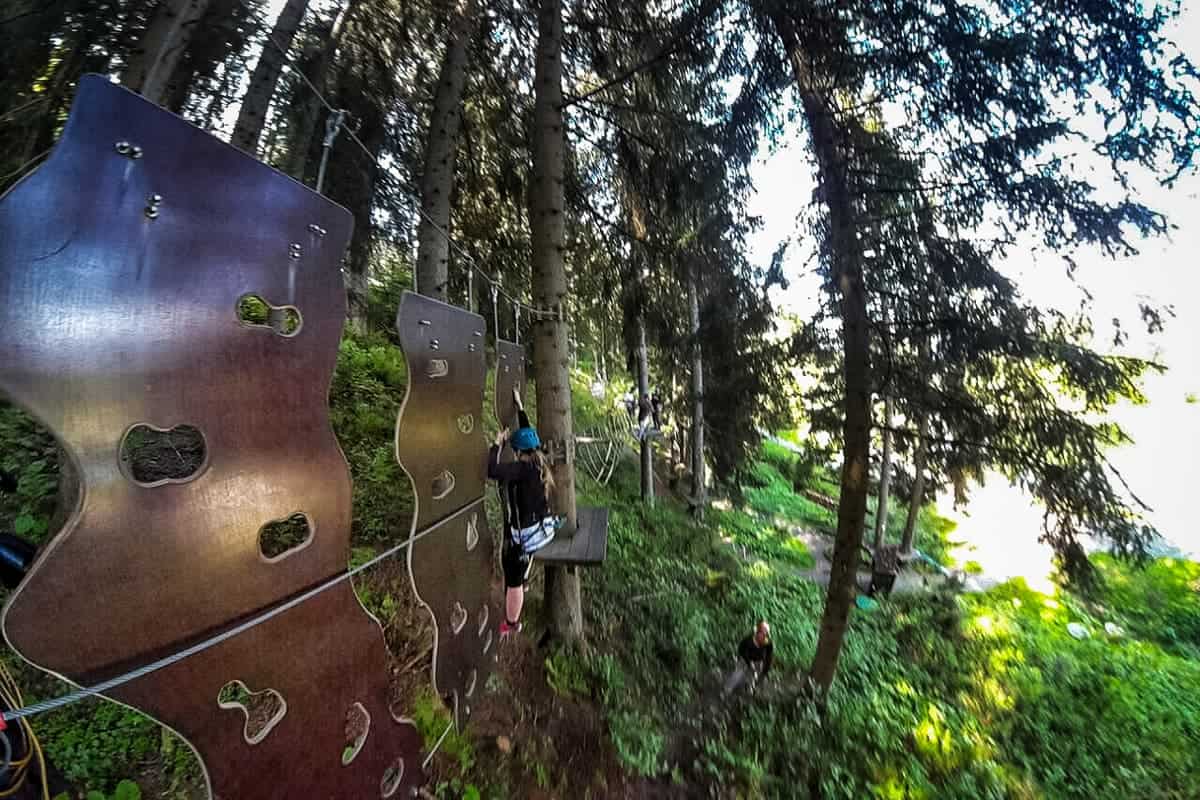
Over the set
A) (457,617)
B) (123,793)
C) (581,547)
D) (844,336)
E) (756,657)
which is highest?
(844,336)

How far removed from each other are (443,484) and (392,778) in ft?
3.44

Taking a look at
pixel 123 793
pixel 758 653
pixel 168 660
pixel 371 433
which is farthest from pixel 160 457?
pixel 758 653

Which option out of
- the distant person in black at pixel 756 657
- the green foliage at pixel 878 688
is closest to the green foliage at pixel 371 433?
the green foliage at pixel 878 688

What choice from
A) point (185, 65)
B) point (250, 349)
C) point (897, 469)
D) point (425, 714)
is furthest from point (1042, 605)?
point (185, 65)

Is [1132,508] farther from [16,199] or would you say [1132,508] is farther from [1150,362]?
[16,199]

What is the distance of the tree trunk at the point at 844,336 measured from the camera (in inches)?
194

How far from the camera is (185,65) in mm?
3838

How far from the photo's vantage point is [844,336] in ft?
17.2

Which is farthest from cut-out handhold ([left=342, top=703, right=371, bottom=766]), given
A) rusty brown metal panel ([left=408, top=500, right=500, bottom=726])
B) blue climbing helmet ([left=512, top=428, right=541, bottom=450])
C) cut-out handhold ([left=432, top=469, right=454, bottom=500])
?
blue climbing helmet ([left=512, top=428, right=541, bottom=450])

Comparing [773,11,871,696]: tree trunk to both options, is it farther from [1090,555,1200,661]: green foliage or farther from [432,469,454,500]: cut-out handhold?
[1090,555,1200,661]: green foliage

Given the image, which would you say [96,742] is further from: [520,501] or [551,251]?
[551,251]

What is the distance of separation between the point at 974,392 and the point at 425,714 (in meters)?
6.34

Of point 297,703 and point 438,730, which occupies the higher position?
point 297,703

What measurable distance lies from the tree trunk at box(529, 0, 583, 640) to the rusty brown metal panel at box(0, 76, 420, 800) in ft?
9.82
